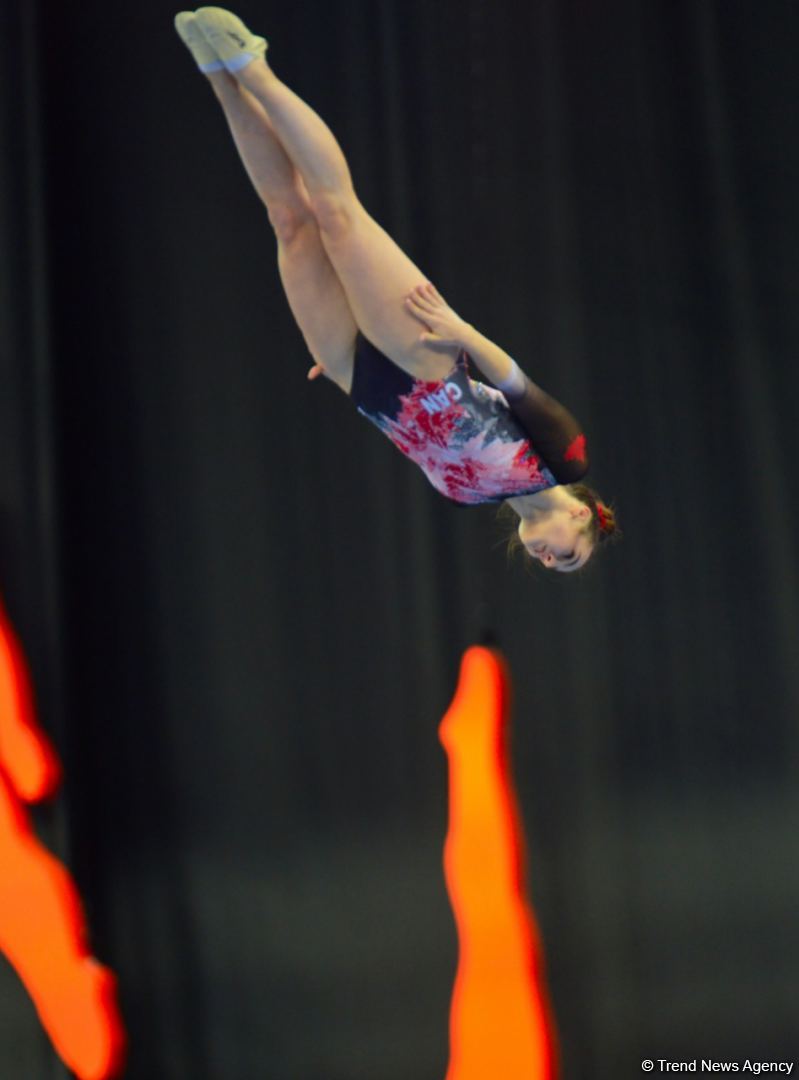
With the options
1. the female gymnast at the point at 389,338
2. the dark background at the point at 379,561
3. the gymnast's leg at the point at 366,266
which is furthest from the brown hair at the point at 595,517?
the dark background at the point at 379,561

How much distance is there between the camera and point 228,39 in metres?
2.19

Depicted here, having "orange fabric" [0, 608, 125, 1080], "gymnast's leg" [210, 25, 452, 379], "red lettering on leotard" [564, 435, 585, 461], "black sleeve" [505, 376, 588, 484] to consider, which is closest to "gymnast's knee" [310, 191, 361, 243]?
"gymnast's leg" [210, 25, 452, 379]

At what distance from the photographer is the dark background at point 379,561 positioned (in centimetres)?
365

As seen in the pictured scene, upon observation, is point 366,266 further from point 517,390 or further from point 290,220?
point 517,390

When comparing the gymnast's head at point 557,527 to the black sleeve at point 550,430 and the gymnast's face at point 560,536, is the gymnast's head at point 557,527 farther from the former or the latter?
the black sleeve at point 550,430

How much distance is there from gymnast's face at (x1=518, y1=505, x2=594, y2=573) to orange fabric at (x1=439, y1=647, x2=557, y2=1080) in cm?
34

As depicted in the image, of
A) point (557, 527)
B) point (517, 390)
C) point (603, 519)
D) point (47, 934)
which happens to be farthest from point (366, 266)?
point (47, 934)

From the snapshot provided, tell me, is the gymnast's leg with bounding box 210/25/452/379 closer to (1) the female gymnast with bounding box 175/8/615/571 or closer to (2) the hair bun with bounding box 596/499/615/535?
(1) the female gymnast with bounding box 175/8/615/571

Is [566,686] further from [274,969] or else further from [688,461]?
[274,969]

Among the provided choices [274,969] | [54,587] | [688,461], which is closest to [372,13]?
[688,461]

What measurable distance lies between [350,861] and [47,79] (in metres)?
2.36

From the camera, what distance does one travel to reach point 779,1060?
3.90 metres

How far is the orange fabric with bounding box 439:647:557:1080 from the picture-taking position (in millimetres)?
3041

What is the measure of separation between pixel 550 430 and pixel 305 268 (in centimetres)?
60
